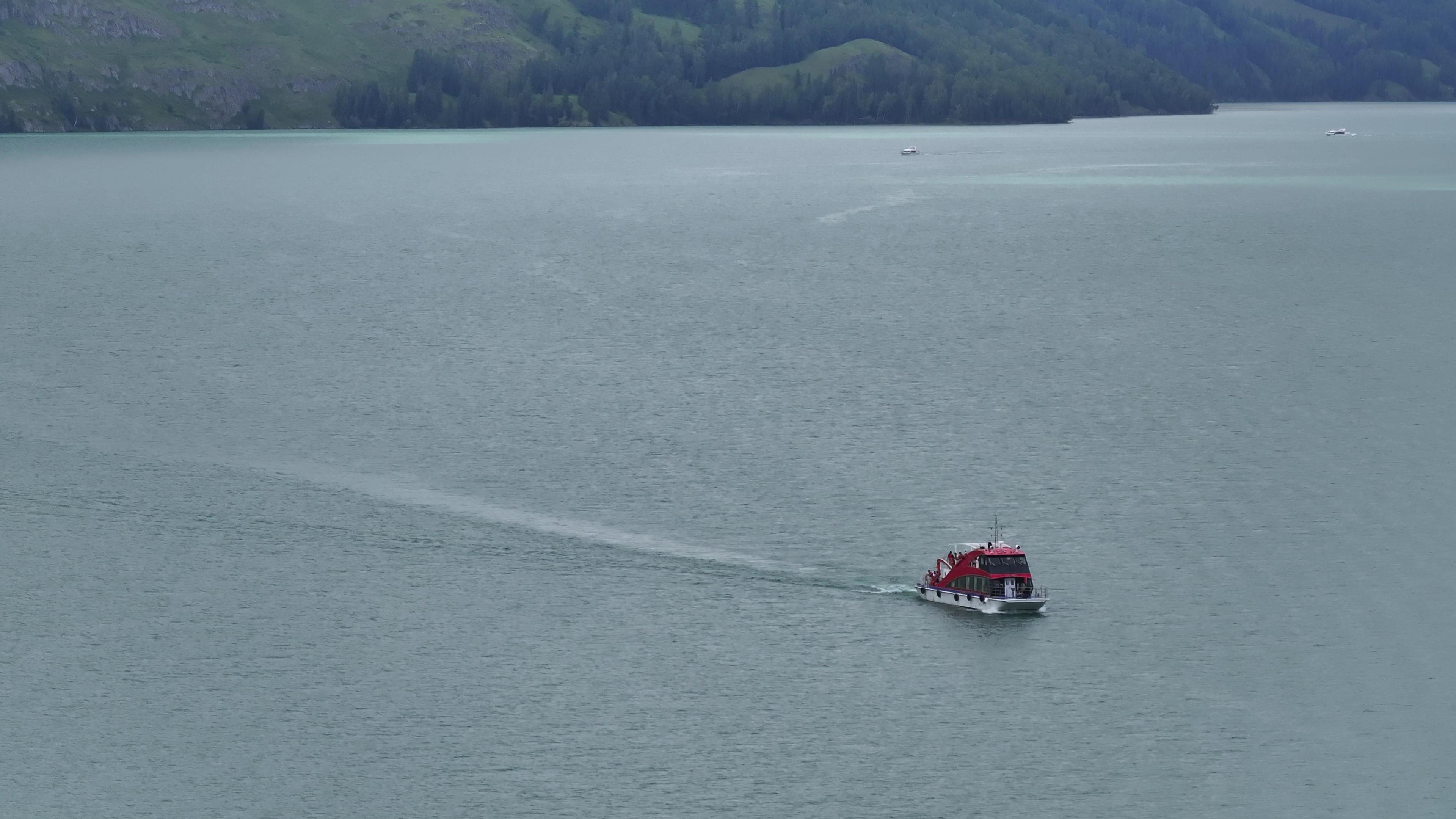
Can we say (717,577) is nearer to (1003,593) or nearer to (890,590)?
(890,590)

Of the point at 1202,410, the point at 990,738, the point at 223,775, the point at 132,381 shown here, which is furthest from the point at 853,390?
the point at 223,775

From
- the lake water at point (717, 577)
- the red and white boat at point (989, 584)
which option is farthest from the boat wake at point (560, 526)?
the red and white boat at point (989, 584)

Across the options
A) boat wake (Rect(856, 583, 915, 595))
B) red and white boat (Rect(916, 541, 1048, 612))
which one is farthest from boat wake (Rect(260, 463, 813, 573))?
red and white boat (Rect(916, 541, 1048, 612))

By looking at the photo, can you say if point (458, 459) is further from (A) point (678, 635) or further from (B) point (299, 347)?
(B) point (299, 347)

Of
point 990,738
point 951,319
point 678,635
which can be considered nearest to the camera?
point 990,738

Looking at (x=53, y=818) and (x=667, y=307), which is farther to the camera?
(x=667, y=307)

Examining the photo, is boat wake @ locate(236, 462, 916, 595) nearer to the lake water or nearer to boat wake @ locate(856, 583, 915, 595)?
boat wake @ locate(856, 583, 915, 595)

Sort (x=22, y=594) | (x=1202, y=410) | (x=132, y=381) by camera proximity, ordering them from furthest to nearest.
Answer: (x=132, y=381), (x=1202, y=410), (x=22, y=594)

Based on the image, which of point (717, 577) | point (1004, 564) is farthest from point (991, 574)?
point (717, 577)
